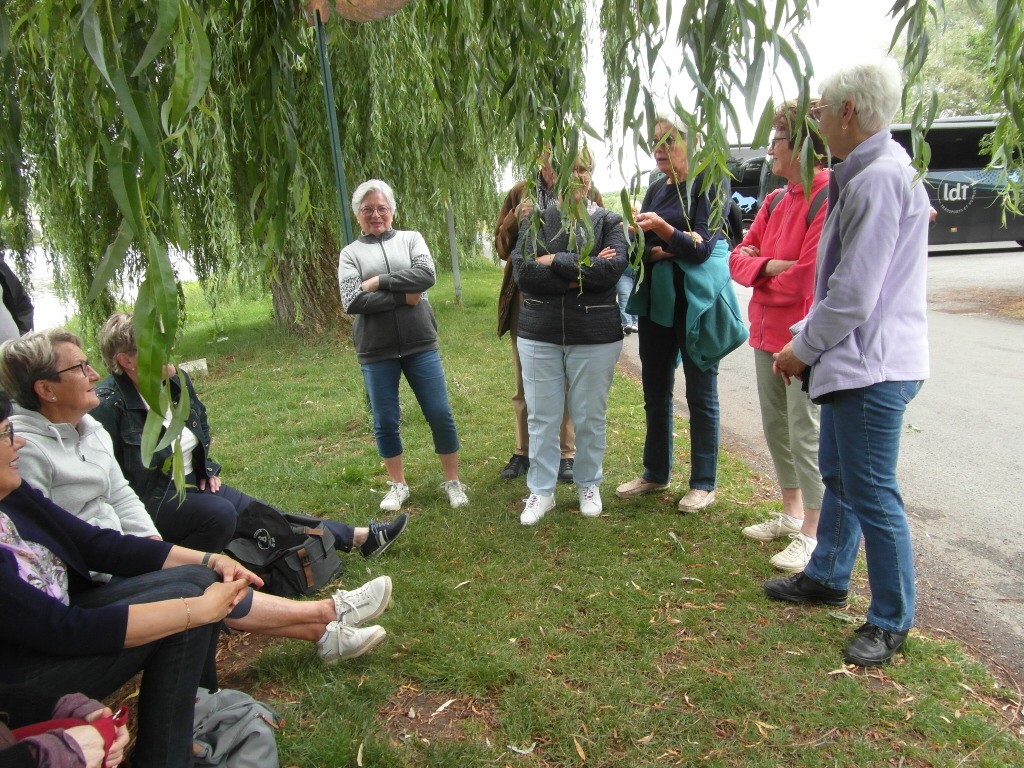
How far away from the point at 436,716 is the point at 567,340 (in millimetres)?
1871

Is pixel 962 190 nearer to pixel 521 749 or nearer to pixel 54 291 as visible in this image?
pixel 54 291

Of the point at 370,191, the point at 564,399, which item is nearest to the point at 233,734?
the point at 564,399

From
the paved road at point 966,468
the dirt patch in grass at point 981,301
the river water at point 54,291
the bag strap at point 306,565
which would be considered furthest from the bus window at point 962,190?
the bag strap at point 306,565

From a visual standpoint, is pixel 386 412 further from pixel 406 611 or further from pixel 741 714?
pixel 741 714

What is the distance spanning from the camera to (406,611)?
3.06 metres

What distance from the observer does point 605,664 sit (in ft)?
8.61

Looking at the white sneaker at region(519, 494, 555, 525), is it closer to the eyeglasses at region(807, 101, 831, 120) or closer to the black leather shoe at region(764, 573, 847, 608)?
the black leather shoe at region(764, 573, 847, 608)

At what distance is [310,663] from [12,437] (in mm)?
1288

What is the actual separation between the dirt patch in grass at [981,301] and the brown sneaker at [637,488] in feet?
25.4

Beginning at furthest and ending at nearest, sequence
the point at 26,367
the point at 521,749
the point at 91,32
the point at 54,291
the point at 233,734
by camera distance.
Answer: the point at 54,291, the point at 26,367, the point at 521,749, the point at 233,734, the point at 91,32

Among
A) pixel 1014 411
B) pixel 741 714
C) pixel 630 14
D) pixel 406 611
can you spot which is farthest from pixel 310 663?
pixel 1014 411

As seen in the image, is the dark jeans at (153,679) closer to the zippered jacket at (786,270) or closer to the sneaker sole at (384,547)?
the sneaker sole at (384,547)

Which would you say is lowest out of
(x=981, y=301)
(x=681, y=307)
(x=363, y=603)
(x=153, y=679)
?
(x=981, y=301)

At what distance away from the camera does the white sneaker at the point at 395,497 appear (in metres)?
4.09
